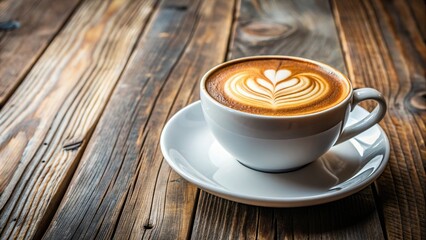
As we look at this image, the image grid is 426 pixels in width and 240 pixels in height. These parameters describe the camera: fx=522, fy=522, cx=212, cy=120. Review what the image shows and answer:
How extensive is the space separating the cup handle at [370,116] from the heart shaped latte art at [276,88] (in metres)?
0.04

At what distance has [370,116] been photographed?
0.78m

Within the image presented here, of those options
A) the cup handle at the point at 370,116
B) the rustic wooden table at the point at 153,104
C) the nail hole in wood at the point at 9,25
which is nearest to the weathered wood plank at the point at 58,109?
the rustic wooden table at the point at 153,104

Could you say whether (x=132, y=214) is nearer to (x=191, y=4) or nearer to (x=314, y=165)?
(x=314, y=165)

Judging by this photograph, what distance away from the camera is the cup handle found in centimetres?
76

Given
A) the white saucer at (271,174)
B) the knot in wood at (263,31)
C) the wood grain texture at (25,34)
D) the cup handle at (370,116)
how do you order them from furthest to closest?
the knot in wood at (263,31)
the wood grain texture at (25,34)
the cup handle at (370,116)
the white saucer at (271,174)

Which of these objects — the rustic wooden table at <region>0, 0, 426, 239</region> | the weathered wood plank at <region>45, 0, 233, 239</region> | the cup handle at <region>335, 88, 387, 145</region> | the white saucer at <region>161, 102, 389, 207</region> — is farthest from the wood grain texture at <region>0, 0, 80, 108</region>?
the cup handle at <region>335, 88, 387, 145</region>

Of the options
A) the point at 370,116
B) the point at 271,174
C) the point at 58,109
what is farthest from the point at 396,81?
the point at 58,109

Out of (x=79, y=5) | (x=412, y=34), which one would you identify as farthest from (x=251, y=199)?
(x=79, y=5)

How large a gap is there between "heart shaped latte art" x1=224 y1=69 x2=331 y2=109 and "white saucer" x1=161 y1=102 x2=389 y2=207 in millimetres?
101

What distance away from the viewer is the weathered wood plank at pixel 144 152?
2.25 feet

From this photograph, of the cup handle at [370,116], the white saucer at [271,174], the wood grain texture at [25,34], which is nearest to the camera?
the white saucer at [271,174]

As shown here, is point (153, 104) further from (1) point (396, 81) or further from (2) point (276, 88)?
(1) point (396, 81)

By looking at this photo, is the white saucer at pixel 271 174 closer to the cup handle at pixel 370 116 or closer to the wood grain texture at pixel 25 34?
the cup handle at pixel 370 116

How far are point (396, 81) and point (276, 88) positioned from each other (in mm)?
437
